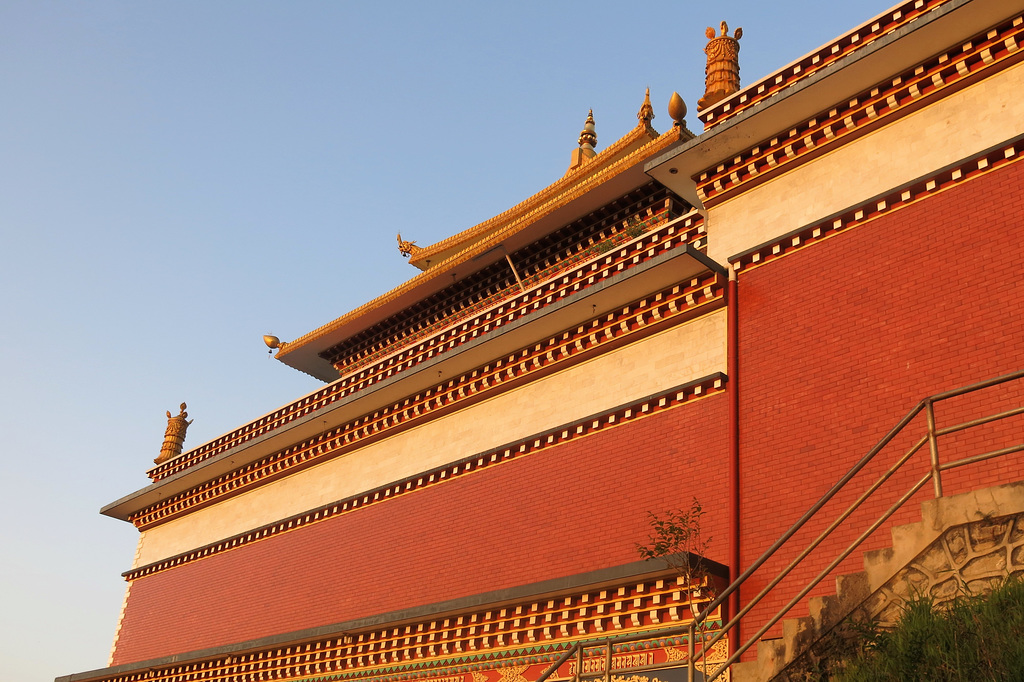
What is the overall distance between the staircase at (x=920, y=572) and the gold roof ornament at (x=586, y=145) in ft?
49.4

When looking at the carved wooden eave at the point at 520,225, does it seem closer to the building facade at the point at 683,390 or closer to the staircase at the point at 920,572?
the building facade at the point at 683,390

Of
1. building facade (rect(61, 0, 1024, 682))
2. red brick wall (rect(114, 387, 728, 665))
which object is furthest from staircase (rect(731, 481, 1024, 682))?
red brick wall (rect(114, 387, 728, 665))

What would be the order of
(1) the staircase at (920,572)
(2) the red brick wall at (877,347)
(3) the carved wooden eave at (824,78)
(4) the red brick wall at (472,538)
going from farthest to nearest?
(4) the red brick wall at (472,538) → (3) the carved wooden eave at (824,78) → (2) the red brick wall at (877,347) → (1) the staircase at (920,572)

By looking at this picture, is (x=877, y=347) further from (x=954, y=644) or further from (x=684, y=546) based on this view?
(x=954, y=644)

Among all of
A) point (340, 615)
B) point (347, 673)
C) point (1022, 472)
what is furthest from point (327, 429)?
point (1022, 472)

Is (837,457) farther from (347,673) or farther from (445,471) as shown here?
(347,673)

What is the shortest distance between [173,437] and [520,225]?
1058 centimetres

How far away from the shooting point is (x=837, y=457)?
33.2ft

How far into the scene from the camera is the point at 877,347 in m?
10.3

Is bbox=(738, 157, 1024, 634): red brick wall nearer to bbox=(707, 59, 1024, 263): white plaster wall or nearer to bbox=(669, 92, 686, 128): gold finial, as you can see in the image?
bbox=(707, 59, 1024, 263): white plaster wall

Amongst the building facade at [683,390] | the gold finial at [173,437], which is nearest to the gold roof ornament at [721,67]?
the building facade at [683,390]

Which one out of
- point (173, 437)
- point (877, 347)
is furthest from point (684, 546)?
point (173, 437)

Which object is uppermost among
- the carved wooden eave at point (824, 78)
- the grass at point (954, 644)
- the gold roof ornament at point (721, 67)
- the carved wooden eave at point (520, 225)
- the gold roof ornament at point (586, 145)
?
the gold roof ornament at point (586, 145)

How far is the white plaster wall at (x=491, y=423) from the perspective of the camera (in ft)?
40.4
